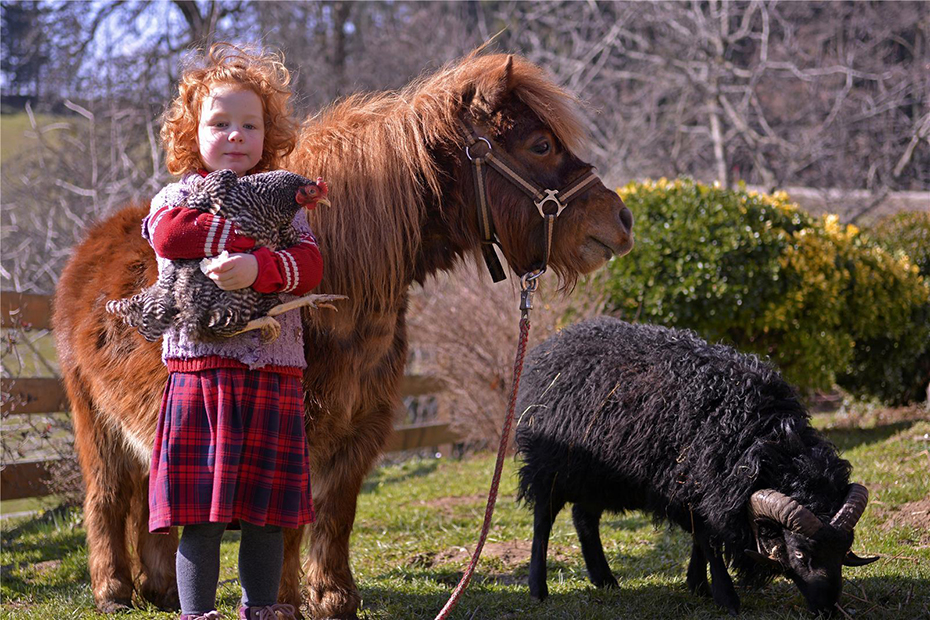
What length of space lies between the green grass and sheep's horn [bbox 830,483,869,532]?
1.28 feet

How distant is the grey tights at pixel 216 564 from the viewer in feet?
8.22

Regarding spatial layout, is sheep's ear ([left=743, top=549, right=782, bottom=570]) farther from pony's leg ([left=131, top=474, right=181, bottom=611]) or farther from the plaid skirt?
pony's leg ([left=131, top=474, right=181, bottom=611])

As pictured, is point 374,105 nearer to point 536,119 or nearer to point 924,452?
point 536,119

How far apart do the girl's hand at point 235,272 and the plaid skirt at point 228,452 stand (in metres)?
0.30

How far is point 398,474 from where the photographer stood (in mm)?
8055

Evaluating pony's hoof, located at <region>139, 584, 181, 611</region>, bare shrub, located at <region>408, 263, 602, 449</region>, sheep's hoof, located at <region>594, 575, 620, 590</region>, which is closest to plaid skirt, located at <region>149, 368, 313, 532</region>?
pony's hoof, located at <region>139, 584, 181, 611</region>

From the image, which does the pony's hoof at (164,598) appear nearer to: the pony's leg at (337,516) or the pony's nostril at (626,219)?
the pony's leg at (337,516)

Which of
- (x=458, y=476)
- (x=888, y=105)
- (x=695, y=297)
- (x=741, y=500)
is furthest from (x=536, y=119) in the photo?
(x=888, y=105)

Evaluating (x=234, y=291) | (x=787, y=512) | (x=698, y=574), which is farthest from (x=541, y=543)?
(x=234, y=291)

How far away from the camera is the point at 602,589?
383 cm

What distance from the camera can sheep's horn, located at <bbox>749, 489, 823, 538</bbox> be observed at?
2.99m

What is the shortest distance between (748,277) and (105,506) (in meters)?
5.28

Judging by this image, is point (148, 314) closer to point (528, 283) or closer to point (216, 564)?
→ point (216, 564)

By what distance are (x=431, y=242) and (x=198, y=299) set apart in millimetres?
946
